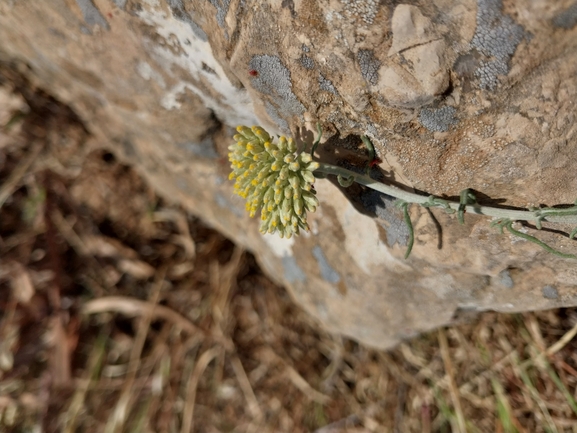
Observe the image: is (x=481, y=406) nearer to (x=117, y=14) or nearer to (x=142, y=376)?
(x=142, y=376)

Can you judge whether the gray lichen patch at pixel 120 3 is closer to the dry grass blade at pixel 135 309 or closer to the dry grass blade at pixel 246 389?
the dry grass blade at pixel 135 309

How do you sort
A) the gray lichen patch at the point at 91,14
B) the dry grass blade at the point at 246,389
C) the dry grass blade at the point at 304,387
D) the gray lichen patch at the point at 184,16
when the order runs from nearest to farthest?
the gray lichen patch at the point at 184,16 → the gray lichen patch at the point at 91,14 → the dry grass blade at the point at 304,387 → the dry grass blade at the point at 246,389

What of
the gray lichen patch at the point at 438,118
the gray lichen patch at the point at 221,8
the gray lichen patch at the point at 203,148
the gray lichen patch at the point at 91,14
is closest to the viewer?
the gray lichen patch at the point at 438,118

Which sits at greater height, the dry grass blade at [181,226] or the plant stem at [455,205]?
the plant stem at [455,205]

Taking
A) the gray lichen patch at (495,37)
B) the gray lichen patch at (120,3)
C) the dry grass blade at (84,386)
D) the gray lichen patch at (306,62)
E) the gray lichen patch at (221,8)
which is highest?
the gray lichen patch at (495,37)

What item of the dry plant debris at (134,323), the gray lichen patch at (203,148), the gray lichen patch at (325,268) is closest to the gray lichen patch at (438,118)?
the gray lichen patch at (325,268)

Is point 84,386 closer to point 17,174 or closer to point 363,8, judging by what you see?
point 17,174
